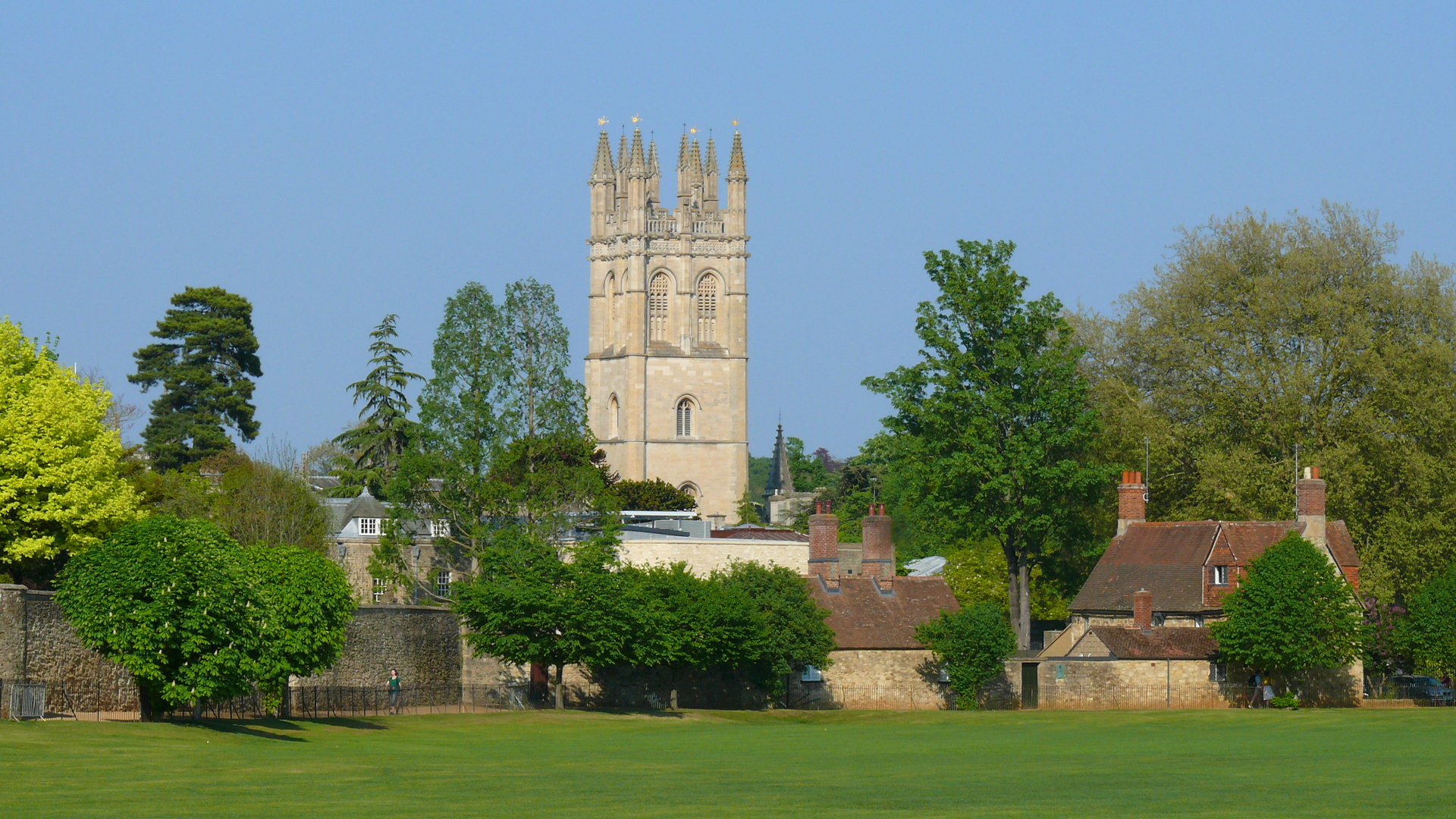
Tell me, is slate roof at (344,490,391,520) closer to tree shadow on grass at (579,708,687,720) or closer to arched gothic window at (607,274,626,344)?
tree shadow on grass at (579,708,687,720)

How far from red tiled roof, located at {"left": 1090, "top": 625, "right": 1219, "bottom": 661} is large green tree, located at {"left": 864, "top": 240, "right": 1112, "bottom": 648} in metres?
5.97

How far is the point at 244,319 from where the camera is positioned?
93.7m

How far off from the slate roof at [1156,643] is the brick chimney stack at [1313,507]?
448cm

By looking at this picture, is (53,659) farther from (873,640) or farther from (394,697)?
(873,640)

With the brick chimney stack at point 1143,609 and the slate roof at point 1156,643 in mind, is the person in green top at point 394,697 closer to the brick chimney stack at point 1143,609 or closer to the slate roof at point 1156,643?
the slate roof at point 1156,643

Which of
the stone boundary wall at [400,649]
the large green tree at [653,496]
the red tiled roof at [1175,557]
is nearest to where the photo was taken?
the stone boundary wall at [400,649]

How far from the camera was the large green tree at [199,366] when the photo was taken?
299ft

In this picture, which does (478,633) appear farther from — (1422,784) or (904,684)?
(1422,784)

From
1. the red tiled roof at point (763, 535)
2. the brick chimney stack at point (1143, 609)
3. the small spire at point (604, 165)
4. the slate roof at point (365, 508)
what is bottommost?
the brick chimney stack at point (1143, 609)

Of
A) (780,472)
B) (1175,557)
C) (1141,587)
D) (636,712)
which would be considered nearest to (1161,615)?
(1141,587)

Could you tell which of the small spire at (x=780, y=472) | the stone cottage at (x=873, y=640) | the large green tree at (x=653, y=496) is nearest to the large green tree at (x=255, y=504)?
the stone cottage at (x=873, y=640)

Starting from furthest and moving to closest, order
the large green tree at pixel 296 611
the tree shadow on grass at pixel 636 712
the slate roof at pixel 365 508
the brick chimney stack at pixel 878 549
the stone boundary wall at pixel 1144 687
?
the slate roof at pixel 365 508 < the brick chimney stack at pixel 878 549 < the stone boundary wall at pixel 1144 687 < the tree shadow on grass at pixel 636 712 < the large green tree at pixel 296 611

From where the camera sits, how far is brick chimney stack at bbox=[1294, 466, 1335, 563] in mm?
57406

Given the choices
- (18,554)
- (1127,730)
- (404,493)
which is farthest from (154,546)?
(1127,730)
